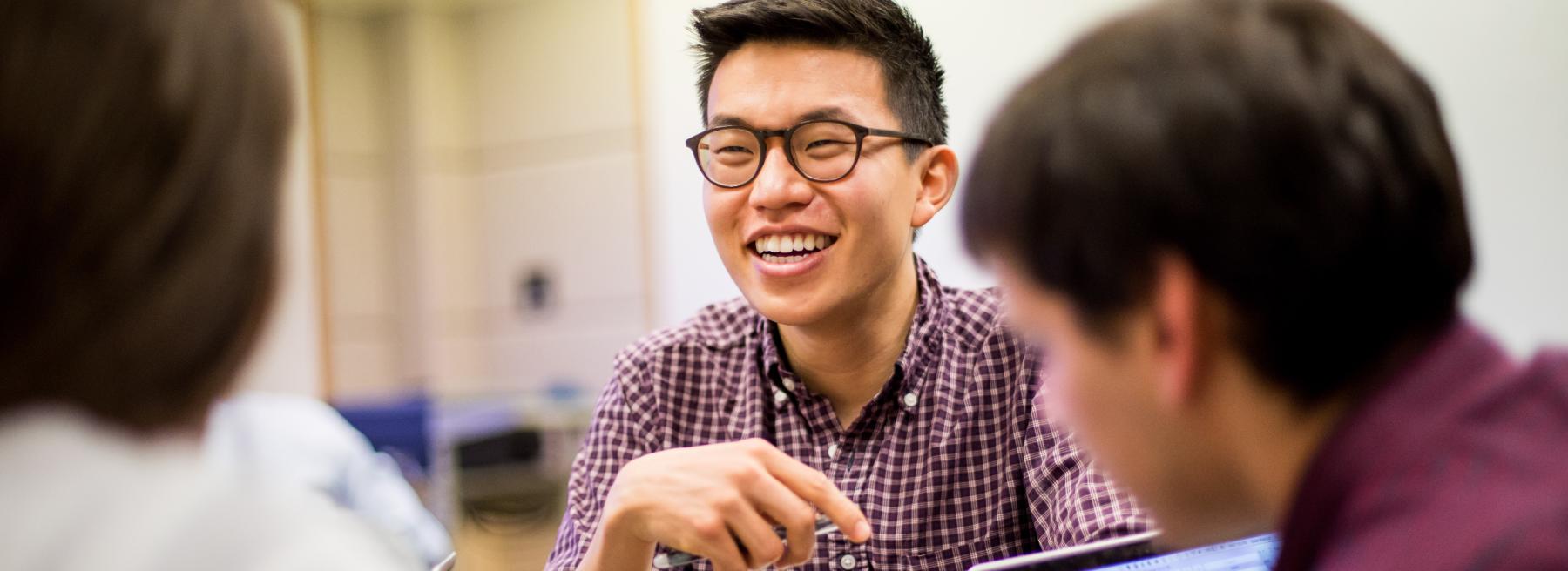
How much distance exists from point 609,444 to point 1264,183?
113 cm

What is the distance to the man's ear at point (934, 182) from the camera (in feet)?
5.40

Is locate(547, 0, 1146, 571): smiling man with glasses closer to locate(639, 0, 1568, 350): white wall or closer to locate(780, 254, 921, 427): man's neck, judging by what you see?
locate(780, 254, 921, 427): man's neck

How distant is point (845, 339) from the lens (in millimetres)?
1533

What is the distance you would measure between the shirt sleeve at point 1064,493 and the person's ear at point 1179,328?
1.99 ft

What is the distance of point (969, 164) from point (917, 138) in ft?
2.90

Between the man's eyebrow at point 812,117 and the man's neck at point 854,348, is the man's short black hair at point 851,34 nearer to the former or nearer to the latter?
the man's eyebrow at point 812,117

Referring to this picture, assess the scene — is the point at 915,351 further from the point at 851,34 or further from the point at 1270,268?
the point at 1270,268

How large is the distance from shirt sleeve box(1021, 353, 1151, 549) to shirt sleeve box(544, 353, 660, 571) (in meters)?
0.53

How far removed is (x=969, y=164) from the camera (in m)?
0.70

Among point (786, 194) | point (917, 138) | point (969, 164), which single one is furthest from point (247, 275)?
point (917, 138)

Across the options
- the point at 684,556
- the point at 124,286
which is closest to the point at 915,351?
the point at 684,556

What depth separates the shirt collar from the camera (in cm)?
149

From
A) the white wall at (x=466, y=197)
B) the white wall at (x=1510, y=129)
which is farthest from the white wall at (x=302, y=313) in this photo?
the white wall at (x=1510, y=129)

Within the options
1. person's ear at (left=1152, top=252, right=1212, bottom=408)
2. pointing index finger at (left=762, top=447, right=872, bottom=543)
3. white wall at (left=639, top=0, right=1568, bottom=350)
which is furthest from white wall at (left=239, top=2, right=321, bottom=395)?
person's ear at (left=1152, top=252, right=1212, bottom=408)
